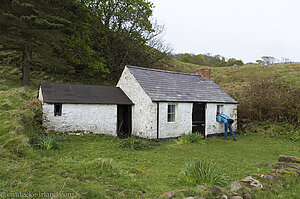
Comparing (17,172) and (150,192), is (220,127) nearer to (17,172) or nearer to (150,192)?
(150,192)

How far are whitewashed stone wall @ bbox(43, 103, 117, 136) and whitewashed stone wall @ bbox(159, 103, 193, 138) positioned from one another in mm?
3135

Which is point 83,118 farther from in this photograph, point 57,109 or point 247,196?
point 247,196

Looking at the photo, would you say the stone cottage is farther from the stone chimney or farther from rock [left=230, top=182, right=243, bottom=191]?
rock [left=230, top=182, right=243, bottom=191]

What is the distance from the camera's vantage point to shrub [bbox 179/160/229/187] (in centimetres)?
543

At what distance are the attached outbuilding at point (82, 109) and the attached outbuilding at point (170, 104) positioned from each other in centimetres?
121

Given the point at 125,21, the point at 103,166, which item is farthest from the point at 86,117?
the point at 125,21

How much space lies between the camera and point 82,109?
1223cm

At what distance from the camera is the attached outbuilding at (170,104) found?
12828mm

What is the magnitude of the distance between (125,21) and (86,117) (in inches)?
580

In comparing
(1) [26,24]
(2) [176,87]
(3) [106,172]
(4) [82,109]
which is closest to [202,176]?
(3) [106,172]

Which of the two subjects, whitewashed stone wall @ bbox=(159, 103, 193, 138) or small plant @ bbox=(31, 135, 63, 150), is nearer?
small plant @ bbox=(31, 135, 63, 150)

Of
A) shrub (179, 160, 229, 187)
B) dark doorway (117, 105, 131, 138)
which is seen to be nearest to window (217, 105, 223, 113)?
dark doorway (117, 105, 131, 138)

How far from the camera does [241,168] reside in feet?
24.3

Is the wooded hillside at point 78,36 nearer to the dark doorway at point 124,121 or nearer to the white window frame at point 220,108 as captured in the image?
the dark doorway at point 124,121
